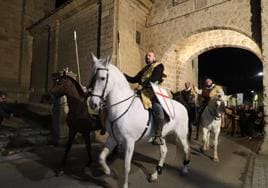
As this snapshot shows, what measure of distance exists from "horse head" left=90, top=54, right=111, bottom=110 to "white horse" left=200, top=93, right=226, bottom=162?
134 inches

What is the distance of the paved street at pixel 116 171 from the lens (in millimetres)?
3699

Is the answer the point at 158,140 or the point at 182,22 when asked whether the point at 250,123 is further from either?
the point at 158,140

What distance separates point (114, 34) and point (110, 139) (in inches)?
237

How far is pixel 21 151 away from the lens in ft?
18.6

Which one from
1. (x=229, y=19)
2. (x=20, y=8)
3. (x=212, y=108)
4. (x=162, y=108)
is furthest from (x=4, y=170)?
(x=20, y=8)

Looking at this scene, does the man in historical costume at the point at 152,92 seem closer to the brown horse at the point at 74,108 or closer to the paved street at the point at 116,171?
the paved street at the point at 116,171

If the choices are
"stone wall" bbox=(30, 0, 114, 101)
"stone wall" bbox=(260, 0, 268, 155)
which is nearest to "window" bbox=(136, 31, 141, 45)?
"stone wall" bbox=(30, 0, 114, 101)

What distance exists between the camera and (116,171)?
4.29 meters

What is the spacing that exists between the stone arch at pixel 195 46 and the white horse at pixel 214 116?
4.46 metres

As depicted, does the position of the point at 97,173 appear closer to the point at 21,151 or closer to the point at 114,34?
the point at 21,151

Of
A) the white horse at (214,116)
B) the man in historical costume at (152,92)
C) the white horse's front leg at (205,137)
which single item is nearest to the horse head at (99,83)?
the man in historical costume at (152,92)

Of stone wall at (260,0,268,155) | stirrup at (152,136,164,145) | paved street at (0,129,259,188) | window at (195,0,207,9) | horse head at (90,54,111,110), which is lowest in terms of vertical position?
paved street at (0,129,259,188)

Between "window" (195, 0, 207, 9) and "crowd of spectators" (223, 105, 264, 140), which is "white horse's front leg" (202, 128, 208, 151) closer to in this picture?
"crowd of spectators" (223, 105, 264, 140)

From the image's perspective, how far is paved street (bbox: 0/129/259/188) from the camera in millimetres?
3699
